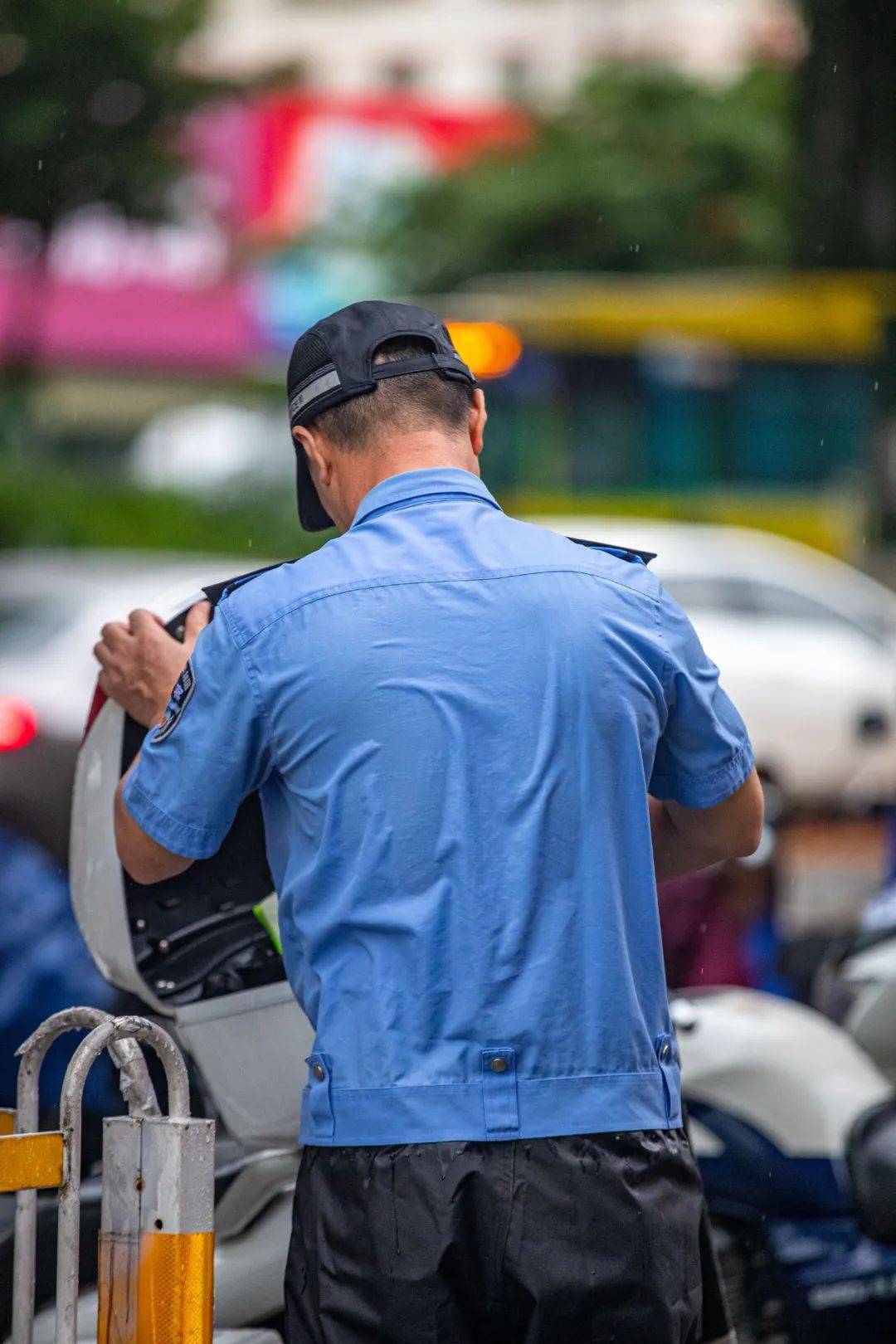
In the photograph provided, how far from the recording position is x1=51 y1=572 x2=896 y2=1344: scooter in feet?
8.18

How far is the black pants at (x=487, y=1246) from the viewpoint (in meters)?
2.01

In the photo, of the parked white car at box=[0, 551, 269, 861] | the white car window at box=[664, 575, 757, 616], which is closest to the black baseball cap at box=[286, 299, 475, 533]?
the parked white car at box=[0, 551, 269, 861]

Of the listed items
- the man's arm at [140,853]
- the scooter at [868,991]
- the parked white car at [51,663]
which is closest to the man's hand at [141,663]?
the man's arm at [140,853]

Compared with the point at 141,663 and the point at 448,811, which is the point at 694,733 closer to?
the point at 448,811

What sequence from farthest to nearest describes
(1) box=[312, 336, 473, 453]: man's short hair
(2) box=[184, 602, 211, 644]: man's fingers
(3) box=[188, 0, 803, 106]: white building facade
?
(3) box=[188, 0, 803, 106]: white building facade
(2) box=[184, 602, 211, 644]: man's fingers
(1) box=[312, 336, 473, 453]: man's short hair

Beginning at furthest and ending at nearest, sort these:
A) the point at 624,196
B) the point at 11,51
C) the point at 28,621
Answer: the point at 624,196
the point at 11,51
the point at 28,621

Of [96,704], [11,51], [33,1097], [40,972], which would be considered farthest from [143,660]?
[11,51]

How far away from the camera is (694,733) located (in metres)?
2.25

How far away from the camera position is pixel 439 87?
46031 millimetres

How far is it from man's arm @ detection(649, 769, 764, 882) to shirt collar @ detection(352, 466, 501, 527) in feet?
1.50

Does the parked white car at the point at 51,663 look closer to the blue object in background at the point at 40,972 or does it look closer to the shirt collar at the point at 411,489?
the blue object in background at the point at 40,972

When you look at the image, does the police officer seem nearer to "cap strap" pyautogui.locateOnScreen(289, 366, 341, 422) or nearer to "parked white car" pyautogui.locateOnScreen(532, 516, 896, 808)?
"cap strap" pyautogui.locateOnScreen(289, 366, 341, 422)

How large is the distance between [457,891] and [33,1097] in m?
0.61

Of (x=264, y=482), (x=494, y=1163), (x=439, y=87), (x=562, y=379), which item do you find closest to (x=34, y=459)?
(x=264, y=482)
